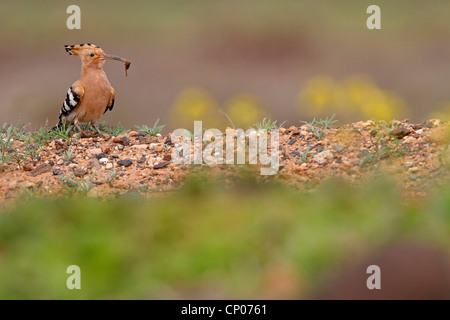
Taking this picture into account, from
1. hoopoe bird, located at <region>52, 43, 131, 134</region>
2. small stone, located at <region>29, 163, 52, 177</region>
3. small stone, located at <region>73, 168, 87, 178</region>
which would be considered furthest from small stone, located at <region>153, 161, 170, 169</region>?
hoopoe bird, located at <region>52, 43, 131, 134</region>

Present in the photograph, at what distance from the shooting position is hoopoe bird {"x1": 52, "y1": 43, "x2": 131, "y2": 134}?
801cm

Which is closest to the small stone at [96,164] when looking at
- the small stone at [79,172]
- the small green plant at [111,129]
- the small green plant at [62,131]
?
the small stone at [79,172]

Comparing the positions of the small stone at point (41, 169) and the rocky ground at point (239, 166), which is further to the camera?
the small stone at point (41, 169)

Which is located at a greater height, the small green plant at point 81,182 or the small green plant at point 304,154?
the small green plant at point 304,154

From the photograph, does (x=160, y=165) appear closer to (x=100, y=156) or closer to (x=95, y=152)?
(x=100, y=156)

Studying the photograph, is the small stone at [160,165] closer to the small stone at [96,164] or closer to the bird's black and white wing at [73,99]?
the small stone at [96,164]

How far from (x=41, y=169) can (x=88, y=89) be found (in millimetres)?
1431

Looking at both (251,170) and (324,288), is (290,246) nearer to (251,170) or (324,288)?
(324,288)

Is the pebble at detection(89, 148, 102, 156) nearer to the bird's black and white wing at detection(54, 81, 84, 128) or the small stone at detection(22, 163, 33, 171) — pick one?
the small stone at detection(22, 163, 33, 171)

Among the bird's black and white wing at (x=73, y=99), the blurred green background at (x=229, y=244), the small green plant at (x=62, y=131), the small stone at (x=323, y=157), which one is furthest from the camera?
the bird's black and white wing at (x=73, y=99)

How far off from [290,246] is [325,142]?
114 inches

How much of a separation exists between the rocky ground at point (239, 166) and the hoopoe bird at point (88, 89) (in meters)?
0.37

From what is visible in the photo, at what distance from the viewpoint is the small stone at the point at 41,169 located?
22.5 ft

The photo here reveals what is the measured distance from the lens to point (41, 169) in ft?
22.6
